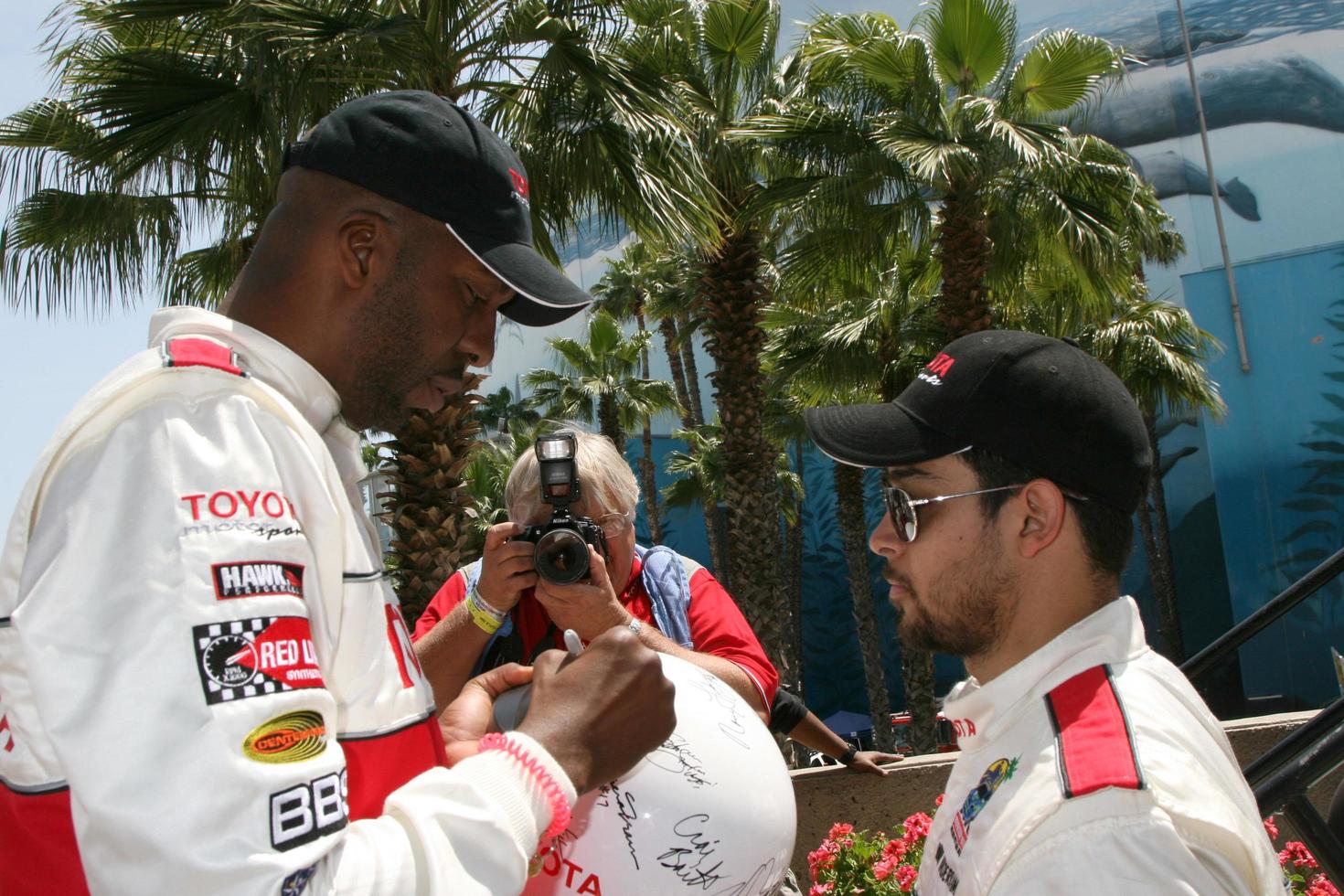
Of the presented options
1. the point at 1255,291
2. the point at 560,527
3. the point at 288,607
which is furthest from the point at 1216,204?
the point at 288,607

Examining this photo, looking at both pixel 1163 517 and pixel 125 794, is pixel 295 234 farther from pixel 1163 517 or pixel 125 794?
pixel 1163 517

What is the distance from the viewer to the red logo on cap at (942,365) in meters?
1.81

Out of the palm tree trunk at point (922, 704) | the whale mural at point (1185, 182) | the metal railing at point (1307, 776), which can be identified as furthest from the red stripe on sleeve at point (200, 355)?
the whale mural at point (1185, 182)

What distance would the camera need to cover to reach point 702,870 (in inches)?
68.4

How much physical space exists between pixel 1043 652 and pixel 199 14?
676cm

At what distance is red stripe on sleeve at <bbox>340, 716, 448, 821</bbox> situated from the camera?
124 centimetres

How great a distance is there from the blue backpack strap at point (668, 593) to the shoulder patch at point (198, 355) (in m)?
1.79

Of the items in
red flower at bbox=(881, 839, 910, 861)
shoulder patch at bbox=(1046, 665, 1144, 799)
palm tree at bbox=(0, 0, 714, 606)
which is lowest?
red flower at bbox=(881, 839, 910, 861)

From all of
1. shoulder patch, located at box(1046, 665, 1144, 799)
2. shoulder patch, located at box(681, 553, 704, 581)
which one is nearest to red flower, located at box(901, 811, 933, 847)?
shoulder patch, located at box(681, 553, 704, 581)

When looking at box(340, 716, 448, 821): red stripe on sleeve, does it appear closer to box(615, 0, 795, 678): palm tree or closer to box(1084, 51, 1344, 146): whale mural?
box(615, 0, 795, 678): palm tree

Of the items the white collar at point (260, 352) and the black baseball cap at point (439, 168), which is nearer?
the white collar at point (260, 352)

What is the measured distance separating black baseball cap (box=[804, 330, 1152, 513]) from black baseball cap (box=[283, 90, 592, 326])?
0.64 m

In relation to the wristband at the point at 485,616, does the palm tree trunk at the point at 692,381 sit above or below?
below

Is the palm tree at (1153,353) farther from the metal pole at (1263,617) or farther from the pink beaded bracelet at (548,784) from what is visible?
the pink beaded bracelet at (548,784)
